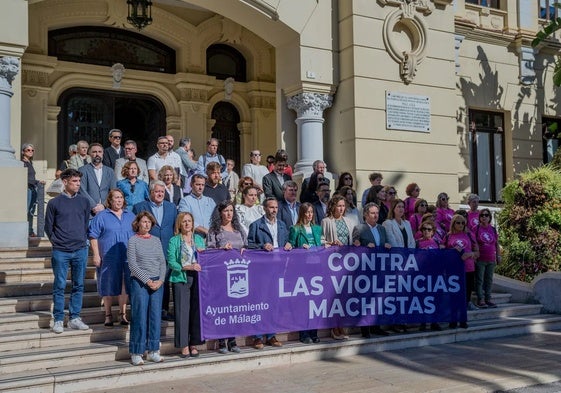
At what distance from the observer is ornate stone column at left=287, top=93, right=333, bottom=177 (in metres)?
13.3

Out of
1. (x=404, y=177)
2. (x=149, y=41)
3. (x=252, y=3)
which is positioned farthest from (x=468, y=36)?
(x=149, y=41)

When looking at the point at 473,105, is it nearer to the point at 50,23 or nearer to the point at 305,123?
the point at 305,123

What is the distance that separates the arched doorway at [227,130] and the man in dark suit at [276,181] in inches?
230

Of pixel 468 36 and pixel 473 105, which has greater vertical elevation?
pixel 468 36

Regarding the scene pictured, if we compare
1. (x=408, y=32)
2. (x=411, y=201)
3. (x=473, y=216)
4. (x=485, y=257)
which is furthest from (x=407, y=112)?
(x=485, y=257)

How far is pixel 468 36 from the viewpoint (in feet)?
56.5

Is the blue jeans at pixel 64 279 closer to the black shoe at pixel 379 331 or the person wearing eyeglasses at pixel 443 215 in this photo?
the black shoe at pixel 379 331

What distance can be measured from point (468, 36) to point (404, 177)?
5928 millimetres

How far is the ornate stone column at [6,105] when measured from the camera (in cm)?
1040

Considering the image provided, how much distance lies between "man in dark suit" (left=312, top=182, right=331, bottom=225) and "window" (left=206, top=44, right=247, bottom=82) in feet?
23.4

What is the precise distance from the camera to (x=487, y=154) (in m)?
18.1

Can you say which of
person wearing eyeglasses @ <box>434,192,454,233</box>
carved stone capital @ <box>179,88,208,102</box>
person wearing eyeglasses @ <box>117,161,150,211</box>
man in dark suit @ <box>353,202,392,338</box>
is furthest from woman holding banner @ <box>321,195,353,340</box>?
carved stone capital @ <box>179,88,208,102</box>

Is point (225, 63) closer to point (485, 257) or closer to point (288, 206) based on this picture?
point (288, 206)

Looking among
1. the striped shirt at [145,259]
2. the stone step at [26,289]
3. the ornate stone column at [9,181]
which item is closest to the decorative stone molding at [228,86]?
the ornate stone column at [9,181]
